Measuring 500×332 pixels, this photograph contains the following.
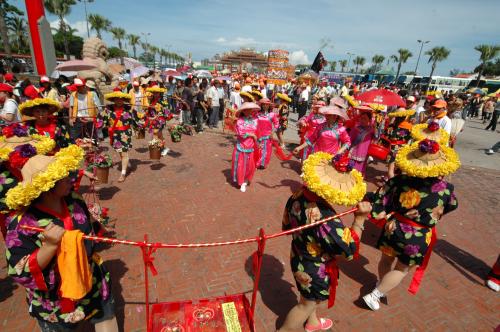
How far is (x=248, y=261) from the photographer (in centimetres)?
446

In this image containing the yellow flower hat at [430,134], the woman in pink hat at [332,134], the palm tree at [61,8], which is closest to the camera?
the yellow flower hat at [430,134]

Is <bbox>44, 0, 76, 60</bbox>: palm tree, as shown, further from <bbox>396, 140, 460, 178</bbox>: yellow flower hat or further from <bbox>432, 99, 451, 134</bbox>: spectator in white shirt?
<bbox>396, 140, 460, 178</bbox>: yellow flower hat

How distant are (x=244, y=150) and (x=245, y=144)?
16cm

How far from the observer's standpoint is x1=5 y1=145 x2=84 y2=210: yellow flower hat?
1837 mm

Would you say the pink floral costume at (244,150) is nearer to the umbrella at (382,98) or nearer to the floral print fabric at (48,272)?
the umbrella at (382,98)

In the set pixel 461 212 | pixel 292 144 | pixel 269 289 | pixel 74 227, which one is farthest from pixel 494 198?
pixel 74 227

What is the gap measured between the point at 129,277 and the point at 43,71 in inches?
558

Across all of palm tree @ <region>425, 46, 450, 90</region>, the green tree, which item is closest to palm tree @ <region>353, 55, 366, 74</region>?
palm tree @ <region>425, 46, 450, 90</region>

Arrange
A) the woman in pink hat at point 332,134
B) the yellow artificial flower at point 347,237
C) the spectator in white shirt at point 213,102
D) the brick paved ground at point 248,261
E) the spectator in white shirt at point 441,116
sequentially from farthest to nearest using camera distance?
1. the spectator in white shirt at point 213,102
2. the spectator in white shirt at point 441,116
3. the woman in pink hat at point 332,134
4. the brick paved ground at point 248,261
5. the yellow artificial flower at point 347,237

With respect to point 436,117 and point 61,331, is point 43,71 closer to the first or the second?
point 61,331

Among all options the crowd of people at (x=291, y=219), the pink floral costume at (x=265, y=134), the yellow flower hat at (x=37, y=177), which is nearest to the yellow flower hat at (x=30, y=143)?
the crowd of people at (x=291, y=219)

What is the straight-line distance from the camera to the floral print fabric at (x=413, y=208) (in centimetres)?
307

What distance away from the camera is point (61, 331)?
2305 mm

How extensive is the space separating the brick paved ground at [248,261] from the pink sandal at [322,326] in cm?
11
